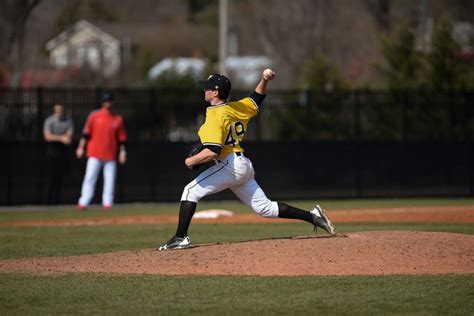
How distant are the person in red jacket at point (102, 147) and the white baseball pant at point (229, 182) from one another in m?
8.28

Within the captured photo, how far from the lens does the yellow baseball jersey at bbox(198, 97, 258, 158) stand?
9656mm

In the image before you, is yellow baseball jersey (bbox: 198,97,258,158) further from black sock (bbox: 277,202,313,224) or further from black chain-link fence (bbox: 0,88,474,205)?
black chain-link fence (bbox: 0,88,474,205)

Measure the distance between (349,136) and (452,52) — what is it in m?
4.54

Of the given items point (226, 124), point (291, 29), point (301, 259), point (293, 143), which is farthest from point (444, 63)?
point (301, 259)

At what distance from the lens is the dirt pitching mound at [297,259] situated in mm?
9148

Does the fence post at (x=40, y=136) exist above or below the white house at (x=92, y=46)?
below

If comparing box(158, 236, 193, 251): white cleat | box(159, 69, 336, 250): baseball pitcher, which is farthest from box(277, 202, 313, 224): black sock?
box(158, 236, 193, 251): white cleat

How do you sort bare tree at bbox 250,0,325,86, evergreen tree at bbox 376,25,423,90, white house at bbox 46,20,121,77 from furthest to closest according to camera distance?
white house at bbox 46,20,121,77, bare tree at bbox 250,0,325,86, evergreen tree at bbox 376,25,423,90

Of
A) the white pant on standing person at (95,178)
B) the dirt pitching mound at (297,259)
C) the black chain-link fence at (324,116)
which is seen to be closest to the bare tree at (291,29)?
the black chain-link fence at (324,116)

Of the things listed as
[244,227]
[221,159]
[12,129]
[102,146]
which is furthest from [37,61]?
[221,159]

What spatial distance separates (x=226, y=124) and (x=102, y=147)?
28.8 feet

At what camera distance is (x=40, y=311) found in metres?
7.36

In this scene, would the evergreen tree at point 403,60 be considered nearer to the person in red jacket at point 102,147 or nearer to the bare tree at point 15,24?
the bare tree at point 15,24

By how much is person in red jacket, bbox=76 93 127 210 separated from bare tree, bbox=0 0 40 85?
908 cm
